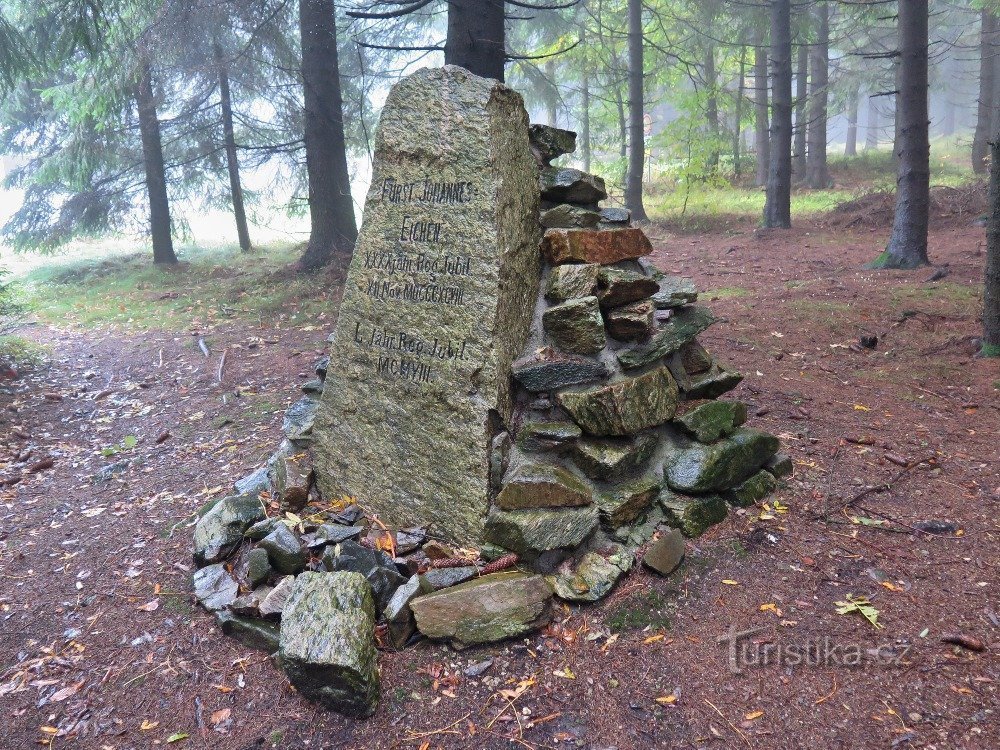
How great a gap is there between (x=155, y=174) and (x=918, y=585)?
16772mm

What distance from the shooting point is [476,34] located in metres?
6.12

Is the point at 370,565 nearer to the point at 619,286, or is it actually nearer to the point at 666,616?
the point at 666,616

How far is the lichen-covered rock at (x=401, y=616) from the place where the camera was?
330 cm

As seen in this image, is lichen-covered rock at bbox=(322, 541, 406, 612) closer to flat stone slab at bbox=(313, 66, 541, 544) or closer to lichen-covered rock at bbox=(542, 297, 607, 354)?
flat stone slab at bbox=(313, 66, 541, 544)

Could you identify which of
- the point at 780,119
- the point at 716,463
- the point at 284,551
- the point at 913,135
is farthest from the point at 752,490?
the point at 780,119

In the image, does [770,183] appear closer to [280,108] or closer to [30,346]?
[280,108]

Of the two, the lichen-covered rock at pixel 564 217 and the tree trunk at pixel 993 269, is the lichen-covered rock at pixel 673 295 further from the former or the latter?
the tree trunk at pixel 993 269

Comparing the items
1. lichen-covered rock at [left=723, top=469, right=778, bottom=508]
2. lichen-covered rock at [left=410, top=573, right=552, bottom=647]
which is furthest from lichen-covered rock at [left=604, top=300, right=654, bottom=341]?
lichen-covered rock at [left=410, top=573, right=552, bottom=647]

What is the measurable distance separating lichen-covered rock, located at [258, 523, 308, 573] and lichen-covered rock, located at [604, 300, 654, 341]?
2305mm

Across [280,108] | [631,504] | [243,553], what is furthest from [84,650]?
[280,108]

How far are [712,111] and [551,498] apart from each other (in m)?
18.5

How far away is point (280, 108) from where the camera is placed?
14.4 m

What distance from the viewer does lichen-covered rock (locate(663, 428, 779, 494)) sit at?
400 cm

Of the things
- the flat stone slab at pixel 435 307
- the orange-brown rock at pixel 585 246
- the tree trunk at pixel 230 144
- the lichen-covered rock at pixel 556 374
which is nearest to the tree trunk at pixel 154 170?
the tree trunk at pixel 230 144
